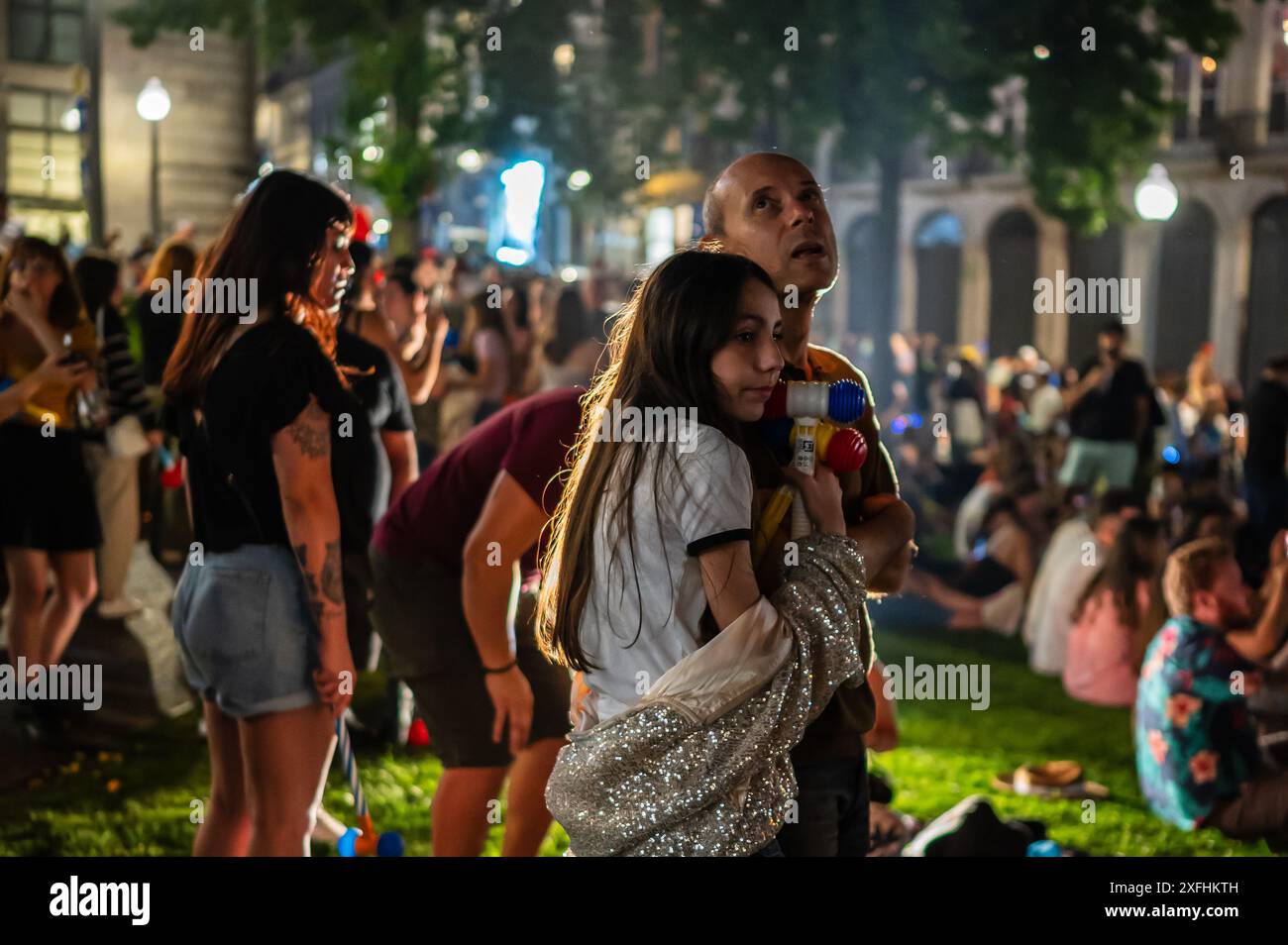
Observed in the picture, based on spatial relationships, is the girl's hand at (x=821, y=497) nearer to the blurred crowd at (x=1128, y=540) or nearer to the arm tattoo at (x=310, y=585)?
the arm tattoo at (x=310, y=585)

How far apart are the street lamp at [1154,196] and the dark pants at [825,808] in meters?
6.82

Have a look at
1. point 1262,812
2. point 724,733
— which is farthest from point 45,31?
point 1262,812

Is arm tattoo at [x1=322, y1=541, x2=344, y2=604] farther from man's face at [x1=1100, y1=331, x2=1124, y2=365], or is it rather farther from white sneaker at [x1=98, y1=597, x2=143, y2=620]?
man's face at [x1=1100, y1=331, x2=1124, y2=365]

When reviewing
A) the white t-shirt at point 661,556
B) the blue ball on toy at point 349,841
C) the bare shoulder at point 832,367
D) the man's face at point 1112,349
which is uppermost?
the man's face at point 1112,349

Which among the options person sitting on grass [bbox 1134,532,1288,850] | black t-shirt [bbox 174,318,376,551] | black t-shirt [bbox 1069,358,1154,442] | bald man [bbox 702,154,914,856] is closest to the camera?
bald man [bbox 702,154,914,856]

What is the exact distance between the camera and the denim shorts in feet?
9.25

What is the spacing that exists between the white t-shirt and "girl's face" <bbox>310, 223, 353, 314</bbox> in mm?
1181

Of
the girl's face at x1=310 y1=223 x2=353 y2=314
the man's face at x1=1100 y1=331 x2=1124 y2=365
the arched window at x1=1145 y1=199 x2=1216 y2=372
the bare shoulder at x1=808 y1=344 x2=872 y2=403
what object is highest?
the arched window at x1=1145 y1=199 x2=1216 y2=372

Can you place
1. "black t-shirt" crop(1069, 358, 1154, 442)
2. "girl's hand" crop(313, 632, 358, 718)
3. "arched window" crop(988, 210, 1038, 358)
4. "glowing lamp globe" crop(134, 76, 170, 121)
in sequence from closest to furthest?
"girl's hand" crop(313, 632, 358, 718)
"glowing lamp globe" crop(134, 76, 170, 121)
"black t-shirt" crop(1069, 358, 1154, 442)
"arched window" crop(988, 210, 1038, 358)

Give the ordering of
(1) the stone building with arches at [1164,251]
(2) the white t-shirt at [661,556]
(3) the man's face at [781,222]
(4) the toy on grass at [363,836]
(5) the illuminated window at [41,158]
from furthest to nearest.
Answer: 1. (1) the stone building with arches at [1164,251]
2. (5) the illuminated window at [41,158]
3. (4) the toy on grass at [363,836]
4. (3) the man's face at [781,222]
5. (2) the white t-shirt at [661,556]

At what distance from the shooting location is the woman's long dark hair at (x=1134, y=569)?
5.22 metres

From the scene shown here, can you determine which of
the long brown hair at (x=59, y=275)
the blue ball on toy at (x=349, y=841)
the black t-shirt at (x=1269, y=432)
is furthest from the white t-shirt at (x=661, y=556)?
the black t-shirt at (x=1269, y=432)

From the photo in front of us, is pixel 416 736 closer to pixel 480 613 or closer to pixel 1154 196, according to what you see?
pixel 480 613

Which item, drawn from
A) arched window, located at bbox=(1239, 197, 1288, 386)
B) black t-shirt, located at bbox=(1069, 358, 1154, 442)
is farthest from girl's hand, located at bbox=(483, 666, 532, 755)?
arched window, located at bbox=(1239, 197, 1288, 386)
